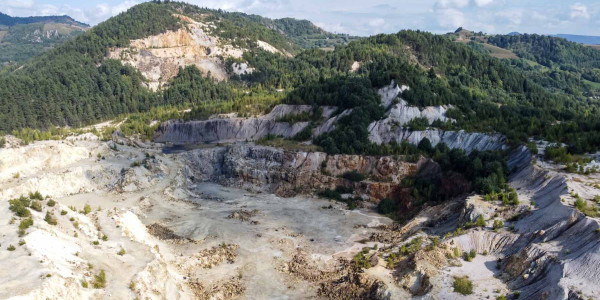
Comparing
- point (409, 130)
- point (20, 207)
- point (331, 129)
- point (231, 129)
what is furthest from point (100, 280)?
point (231, 129)

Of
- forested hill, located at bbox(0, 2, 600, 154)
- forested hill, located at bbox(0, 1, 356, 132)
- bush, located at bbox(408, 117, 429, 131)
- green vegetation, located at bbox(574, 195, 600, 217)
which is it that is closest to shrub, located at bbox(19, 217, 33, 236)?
forested hill, located at bbox(0, 2, 600, 154)

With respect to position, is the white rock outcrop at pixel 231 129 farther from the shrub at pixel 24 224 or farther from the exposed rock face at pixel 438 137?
the shrub at pixel 24 224

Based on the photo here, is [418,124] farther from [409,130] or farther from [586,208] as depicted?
[586,208]

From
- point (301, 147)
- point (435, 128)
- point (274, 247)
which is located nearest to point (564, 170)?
point (435, 128)

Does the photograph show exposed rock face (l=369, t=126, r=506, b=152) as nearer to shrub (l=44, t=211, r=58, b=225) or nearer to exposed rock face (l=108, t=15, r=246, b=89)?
shrub (l=44, t=211, r=58, b=225)

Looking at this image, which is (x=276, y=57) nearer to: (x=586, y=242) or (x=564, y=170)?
(x=564, y=170)

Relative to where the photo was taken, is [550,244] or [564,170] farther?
[564,170]
